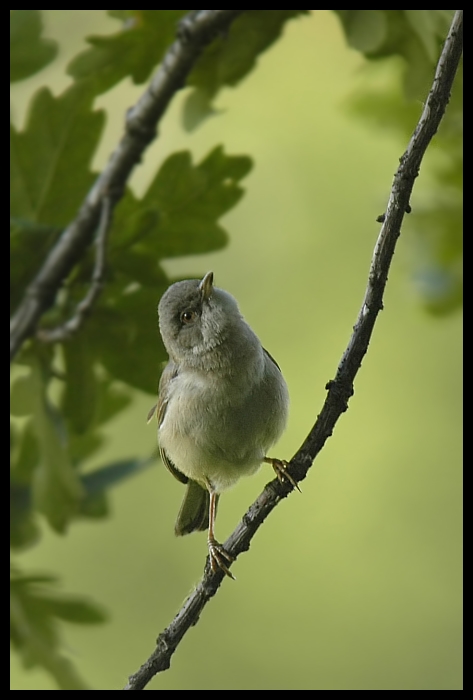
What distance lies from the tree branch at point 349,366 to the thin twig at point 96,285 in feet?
1.72

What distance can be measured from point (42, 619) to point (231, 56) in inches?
42.8

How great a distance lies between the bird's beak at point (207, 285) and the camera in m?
1.25

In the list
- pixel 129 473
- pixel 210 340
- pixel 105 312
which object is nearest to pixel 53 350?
pixel 105 312

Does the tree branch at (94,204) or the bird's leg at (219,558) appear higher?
the tree branch at (94,204)

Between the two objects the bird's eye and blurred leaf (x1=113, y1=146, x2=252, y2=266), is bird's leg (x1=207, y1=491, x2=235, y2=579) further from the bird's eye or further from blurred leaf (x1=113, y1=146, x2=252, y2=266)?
blurred leaf (x1=113, y1=146, x2=252, y2=266)

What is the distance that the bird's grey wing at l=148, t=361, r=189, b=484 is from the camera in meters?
1.35

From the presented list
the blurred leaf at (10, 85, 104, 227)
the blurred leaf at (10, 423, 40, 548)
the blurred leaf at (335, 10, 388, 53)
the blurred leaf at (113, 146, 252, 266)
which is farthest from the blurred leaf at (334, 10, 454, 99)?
the blurred leaf at (10, 423, 40, 548)

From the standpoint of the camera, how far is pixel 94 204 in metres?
1.46

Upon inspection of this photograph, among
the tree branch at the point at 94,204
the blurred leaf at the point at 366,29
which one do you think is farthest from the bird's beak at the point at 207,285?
the blurred leaf at the point at 366,29

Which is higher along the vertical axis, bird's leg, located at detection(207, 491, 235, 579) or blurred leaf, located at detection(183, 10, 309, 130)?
blurred leaf, located at detection(183, 10, 309, 130)

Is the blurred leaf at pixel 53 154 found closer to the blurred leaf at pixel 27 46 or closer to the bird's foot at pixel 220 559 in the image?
the blurred leaf at pixel 27 46

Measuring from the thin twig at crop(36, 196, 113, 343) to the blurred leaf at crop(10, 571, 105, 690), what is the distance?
0.44m

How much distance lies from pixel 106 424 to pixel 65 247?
40 cm

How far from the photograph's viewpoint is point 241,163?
1.44 metres
